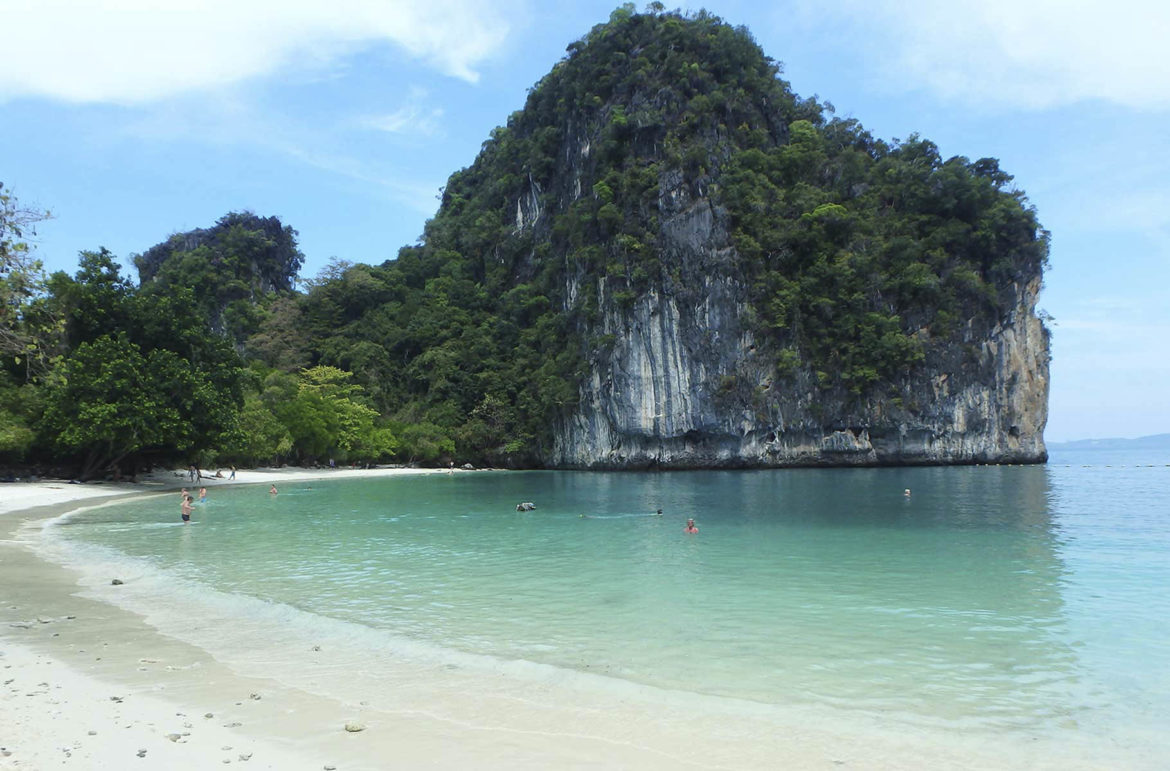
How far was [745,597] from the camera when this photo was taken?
33.0 feet

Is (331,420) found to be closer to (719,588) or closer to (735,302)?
(735,302)

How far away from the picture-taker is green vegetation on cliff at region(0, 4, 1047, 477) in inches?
1969

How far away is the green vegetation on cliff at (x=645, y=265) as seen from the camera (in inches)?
1969

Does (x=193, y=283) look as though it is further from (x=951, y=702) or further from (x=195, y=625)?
(x=951, y=702)

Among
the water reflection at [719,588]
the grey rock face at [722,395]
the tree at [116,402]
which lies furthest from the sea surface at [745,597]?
the grey rock face at [722,395]

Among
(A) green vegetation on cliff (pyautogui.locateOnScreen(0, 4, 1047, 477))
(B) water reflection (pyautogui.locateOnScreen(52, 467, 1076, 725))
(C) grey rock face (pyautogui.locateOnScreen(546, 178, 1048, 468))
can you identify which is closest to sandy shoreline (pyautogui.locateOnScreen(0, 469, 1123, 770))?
(B) water reflection (pyautogui.locateOnScreen(52, 467, 1076, 725))

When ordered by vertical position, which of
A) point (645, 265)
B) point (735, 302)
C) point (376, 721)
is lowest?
point (376, 721)

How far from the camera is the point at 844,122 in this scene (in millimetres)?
63156

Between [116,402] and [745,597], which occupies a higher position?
[116,402]

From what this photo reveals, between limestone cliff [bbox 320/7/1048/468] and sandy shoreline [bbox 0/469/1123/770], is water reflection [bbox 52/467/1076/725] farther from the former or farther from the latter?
limestone cliff [bbox 320/7/1048/468]

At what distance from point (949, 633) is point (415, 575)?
8.03m

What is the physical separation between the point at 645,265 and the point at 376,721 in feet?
152

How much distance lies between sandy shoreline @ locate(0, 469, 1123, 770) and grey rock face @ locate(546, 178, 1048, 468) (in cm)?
4315

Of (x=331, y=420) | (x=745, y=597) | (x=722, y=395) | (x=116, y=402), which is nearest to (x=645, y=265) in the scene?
(x=722, y=395)
